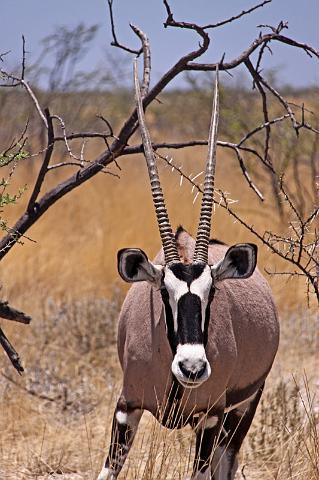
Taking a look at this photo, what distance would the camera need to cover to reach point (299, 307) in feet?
30.4

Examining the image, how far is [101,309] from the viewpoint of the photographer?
332 inches

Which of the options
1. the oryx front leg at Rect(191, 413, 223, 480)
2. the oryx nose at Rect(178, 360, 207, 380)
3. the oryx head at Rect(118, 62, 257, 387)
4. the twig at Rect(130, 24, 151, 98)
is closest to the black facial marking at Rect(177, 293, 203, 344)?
the oryx head at Rect(118, 62, 257, 387)

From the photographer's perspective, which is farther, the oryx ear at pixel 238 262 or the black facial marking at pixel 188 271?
the oryx ear at pixel 238 262

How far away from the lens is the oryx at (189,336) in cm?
397

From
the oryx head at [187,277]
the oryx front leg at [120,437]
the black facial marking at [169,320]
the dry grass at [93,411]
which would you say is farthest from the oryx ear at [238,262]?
the oryx front leg at [120,437]

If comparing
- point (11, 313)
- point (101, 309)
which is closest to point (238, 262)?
point (11, 313)

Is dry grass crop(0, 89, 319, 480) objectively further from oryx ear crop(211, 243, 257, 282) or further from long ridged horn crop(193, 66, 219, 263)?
long ridged horn crop(193, 66, 219, 263)

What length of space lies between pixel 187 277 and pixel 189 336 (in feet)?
0.89

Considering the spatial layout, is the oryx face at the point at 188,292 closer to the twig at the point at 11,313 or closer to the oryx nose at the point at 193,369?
the oryx nose at the point at 193,369

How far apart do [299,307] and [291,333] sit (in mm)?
628

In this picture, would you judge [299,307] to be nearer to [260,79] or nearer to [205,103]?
[260,79]

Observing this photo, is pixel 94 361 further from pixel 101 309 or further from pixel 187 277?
pixel 187 277

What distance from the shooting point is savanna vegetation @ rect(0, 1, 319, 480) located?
16.9 feet

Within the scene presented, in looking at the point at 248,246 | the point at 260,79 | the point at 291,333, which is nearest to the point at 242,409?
the point at 248,246
